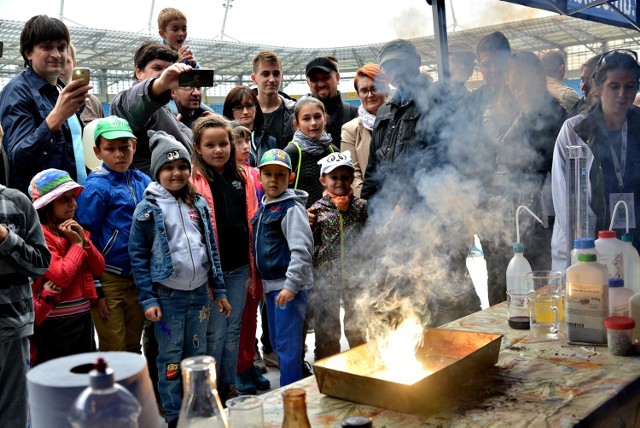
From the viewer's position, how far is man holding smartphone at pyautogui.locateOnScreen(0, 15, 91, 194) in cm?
290

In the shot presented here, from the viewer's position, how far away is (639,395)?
179 cm

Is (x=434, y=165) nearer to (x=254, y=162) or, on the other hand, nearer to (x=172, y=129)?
(x=254, y=162)

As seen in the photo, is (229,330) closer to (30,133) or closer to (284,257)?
(284,257)

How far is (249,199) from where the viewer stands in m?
3.58

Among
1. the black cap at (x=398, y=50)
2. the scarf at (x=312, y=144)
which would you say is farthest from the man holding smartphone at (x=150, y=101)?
the black cap at (x=398, y=50)

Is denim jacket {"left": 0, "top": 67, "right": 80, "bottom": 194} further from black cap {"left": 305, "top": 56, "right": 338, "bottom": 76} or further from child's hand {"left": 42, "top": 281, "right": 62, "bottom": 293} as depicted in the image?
black cap {"left": 305, "top": 56, "right": 338, "bottom": 76}

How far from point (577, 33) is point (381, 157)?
7.23 feet

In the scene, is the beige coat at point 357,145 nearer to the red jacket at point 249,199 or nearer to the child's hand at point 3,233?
the red jacket at point 249,199

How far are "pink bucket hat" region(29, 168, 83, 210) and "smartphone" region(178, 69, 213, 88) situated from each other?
700mm

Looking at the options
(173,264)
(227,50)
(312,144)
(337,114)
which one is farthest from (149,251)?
(227,50)

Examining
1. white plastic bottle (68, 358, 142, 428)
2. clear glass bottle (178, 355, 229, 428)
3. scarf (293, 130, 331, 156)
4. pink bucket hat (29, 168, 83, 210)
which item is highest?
scarf (293, 130, 331, 156)

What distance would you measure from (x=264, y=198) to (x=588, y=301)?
1.98m

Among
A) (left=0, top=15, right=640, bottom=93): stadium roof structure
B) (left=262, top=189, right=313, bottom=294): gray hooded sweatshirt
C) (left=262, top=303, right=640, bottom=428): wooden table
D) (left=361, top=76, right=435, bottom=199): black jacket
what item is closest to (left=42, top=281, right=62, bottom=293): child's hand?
(left=262, top=189, right=313, bottom=294): gray hooded sweatshirt

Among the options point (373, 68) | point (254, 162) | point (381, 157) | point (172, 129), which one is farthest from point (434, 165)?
point (172, 129)
